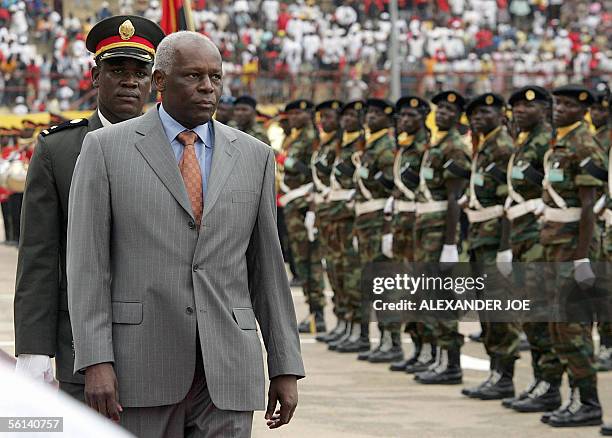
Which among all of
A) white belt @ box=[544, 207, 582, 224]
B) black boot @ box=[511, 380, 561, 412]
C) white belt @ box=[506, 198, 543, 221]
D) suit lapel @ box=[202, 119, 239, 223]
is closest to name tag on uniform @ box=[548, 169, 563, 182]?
white belt @ box=[544, 207, 582, 224]

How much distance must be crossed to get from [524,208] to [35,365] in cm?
545

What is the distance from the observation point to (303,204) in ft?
45.8

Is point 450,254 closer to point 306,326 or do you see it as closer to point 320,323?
point 320,323

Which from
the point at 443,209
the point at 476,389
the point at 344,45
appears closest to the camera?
the point at 476,389

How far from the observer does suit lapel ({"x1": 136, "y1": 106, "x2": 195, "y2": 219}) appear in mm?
3920

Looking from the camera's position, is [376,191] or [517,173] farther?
[376,191]

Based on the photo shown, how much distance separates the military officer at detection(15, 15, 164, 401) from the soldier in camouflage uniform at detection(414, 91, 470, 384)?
5627 mm

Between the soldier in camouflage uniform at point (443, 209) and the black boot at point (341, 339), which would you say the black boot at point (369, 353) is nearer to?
the black boot at point (341, 339)

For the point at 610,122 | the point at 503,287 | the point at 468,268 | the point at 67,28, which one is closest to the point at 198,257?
the point at 503,287

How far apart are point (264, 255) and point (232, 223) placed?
0.17 meters

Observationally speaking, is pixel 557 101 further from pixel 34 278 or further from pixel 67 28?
pixel 67 28

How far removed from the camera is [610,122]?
1123 cm

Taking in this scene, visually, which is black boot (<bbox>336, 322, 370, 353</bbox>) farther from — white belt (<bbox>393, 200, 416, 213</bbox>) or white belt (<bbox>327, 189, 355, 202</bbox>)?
white belt (<bbox>393, 200, 416, 213</bbox>)

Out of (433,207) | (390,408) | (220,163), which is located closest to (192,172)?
(220,163)
